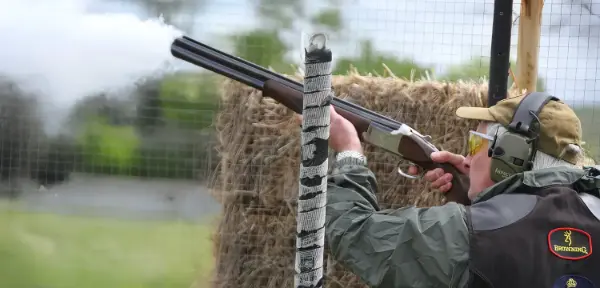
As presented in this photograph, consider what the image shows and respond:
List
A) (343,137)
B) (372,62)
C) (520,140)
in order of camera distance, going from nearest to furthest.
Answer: (520,140) < (343,137) < (372,62)

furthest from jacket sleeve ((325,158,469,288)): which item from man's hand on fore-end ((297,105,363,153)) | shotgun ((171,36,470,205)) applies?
shotgun ((171,36,470,205))

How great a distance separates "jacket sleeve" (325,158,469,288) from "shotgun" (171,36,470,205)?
0.51 m

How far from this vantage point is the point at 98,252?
286cm

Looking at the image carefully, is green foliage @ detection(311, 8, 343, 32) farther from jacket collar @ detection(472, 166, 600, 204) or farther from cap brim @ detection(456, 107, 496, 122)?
jacket collar @ detection(472, 166, 600, 204)

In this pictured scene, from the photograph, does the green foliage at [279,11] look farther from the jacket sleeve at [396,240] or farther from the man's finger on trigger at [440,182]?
the jacket sleeve at [396,240]

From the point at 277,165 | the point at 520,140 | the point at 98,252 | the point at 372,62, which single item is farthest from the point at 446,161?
the point at 98,252

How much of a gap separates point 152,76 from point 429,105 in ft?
3.81

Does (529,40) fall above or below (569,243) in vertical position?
above

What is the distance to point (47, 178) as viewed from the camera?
107 inches

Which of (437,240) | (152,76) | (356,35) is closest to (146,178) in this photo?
(152,76)

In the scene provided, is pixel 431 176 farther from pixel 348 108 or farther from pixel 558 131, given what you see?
pixel 558 131

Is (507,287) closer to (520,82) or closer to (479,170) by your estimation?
(479,170)

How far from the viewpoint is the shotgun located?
1836mm

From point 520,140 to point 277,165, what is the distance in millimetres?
1406
